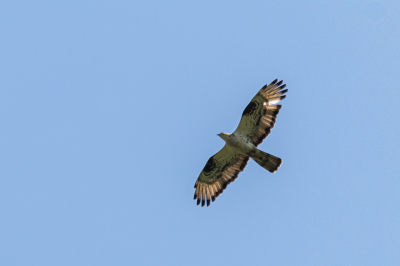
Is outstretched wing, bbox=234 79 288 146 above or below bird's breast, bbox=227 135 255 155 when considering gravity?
above

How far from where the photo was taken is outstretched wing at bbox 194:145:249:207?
56.3 ft

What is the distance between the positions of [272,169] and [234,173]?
1.63 meters

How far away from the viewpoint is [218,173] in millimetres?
17422

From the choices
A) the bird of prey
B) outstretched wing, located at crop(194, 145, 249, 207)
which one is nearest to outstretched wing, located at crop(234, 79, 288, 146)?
the bird of prey

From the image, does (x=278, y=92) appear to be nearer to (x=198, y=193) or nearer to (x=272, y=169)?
(x=272, y=169)

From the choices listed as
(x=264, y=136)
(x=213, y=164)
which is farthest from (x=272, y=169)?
(x=213, y=164)

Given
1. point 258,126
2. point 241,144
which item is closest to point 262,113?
point 258,126

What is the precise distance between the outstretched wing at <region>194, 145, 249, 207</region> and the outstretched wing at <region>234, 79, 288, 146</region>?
3.78 ft

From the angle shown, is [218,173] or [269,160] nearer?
[269,160]

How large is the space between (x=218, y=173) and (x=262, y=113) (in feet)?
9.37

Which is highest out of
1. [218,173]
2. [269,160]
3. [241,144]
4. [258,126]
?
[258,126]

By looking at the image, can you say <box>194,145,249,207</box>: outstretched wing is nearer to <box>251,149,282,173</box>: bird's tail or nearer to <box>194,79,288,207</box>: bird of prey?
<box>194,79,288,207</box>: bird of prey

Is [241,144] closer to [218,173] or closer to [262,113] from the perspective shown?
[262,113]

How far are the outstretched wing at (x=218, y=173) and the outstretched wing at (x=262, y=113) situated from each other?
1.15m
